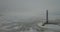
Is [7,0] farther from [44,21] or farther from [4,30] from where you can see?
[44,21]

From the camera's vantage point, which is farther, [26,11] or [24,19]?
[26,11]

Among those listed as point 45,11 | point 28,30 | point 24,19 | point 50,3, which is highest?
point 50,3

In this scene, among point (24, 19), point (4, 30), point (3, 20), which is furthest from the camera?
point (24, 19)

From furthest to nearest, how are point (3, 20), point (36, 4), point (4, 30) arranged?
1. point (36, 4)
2. point (3, 20)
3. point (4, 30)

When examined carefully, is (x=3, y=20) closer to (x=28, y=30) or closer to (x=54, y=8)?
(x=28, y=30)

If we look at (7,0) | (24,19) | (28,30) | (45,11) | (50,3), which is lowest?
(28,30)

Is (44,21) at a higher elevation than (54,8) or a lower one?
lower

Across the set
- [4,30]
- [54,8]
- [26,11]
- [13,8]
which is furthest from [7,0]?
[54,8]

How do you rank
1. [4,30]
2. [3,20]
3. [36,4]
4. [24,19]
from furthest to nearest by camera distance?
[36,4] → [24,19] → [3,20] → [4,30]

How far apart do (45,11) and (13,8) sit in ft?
2.32

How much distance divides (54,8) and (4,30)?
107 cm

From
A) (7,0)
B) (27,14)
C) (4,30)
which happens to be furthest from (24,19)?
(7,0)

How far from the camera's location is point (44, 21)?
4.67 feet

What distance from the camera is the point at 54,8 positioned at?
5.17 ft
